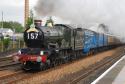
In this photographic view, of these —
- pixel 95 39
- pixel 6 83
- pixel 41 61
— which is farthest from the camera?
pixel 95 39

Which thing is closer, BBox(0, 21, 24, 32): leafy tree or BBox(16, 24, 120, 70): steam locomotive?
BBox(16, 24, 120, 70): steam locomotive

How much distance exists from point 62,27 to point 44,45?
14.3 feet

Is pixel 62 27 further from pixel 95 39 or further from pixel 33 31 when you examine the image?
pixel 95 39

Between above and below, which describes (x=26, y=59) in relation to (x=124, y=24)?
below

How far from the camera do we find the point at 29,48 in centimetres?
2166

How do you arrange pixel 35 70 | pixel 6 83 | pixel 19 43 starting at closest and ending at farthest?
pixel 6 83
pixel 35 70
pixel 19 43

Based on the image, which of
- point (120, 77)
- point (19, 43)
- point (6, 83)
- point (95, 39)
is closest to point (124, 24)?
point (95, 39)

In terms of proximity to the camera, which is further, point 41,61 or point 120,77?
point 41,61

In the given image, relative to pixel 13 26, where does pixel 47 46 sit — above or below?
below

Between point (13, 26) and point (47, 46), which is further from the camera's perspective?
point (13, 26)

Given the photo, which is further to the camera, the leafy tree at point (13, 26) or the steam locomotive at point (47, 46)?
the leafy tree at point (13, 26)

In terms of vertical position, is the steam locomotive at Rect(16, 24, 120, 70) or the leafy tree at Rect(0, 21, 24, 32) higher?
the leafy tree at Rect(0, 21, 24, 32)

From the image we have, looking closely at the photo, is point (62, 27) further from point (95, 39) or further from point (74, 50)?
point (95, 39)

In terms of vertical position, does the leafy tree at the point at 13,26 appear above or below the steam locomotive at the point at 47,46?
above
